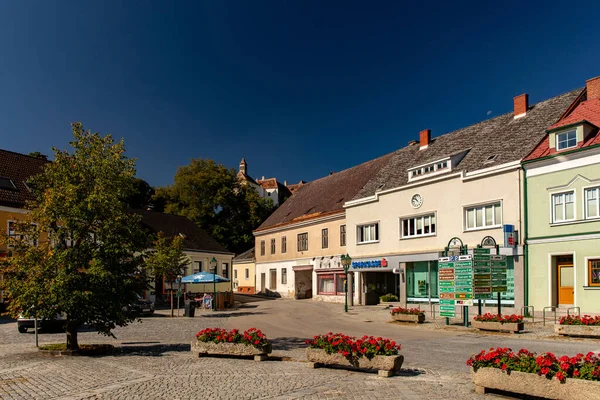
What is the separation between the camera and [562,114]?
2550cm

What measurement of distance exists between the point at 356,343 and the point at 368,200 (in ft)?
77.6

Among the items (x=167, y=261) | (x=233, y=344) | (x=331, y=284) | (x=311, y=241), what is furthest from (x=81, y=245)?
(x=311, y=241)

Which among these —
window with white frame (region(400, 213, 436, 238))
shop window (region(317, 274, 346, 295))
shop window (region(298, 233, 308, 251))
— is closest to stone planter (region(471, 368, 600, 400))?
window with white frame (region(400, 213, 436, 238))

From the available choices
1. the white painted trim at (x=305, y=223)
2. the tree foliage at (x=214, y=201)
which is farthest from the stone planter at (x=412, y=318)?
the tree foliage at (x=214, y=201)

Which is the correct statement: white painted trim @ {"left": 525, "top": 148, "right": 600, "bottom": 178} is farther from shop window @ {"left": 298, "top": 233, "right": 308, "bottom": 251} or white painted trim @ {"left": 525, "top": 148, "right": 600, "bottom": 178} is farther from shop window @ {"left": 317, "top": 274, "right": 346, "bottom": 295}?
shop window @ {"left": 298, "top": 233, "right": 308, "bottom": 251}

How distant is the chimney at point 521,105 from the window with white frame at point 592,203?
8.59m

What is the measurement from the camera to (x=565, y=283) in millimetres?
22625

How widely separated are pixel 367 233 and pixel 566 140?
14.7 metres

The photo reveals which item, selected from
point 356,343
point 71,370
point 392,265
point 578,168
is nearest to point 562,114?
point 578,168

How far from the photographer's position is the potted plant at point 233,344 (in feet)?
42.7

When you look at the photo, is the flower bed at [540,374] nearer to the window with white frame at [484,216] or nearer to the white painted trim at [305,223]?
the window with white frame at [484,216]

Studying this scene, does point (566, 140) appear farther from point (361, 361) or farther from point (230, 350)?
point (230, 350)

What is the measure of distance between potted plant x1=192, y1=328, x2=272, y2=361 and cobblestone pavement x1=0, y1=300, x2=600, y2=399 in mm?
234

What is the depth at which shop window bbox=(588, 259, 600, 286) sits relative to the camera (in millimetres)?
21234
